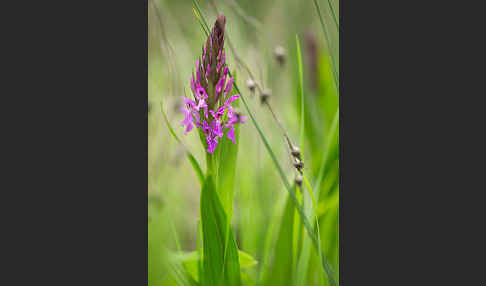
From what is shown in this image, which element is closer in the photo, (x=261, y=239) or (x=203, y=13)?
(x=203, y=13)

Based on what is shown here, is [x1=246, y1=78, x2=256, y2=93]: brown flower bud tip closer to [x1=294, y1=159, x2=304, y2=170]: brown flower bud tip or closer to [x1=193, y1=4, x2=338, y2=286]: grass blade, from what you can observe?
[x1=193, y1=4, x2=338, y2=286]: grass blade

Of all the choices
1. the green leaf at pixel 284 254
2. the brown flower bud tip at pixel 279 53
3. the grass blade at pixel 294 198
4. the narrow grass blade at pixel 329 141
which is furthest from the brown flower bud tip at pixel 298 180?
the brown flower bud tip at pixel 279 53

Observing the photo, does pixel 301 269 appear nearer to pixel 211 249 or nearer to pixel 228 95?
pixel 211 249

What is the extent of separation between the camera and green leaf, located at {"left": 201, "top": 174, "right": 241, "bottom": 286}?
2.04 m

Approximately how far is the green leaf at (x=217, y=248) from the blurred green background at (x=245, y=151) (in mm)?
72

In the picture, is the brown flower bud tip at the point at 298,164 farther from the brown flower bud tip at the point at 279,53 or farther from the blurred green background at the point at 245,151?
the brown flower bud tip at the point at 279,53

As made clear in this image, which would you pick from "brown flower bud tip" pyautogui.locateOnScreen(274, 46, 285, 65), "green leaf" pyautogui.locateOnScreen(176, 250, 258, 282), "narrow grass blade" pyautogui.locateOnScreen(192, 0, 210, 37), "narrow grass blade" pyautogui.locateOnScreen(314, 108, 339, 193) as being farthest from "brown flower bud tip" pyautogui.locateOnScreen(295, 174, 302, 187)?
"narrow grass blade" pyautogui.locateOnScreen(192, 0, 210, 37)

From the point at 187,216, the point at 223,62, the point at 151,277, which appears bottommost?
the point at 151,277

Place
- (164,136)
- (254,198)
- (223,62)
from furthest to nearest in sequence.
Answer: (254,198) < (164,136) < (223,62)

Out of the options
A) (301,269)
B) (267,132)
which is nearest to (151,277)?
(301,269)

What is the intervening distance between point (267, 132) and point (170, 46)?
0.61 meters

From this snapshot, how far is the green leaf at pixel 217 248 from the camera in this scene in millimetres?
2043

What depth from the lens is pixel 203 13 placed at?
2.11 m

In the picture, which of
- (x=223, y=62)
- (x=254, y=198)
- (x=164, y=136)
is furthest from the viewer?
(x=254, y=198)
